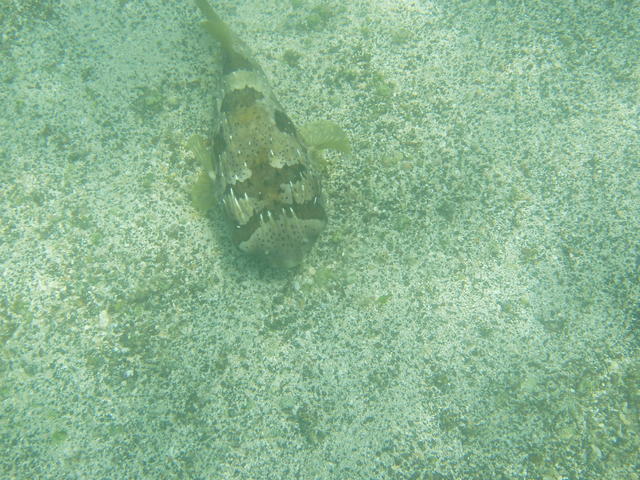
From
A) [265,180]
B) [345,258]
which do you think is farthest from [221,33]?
[345,258]

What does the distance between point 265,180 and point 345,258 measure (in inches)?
39.6

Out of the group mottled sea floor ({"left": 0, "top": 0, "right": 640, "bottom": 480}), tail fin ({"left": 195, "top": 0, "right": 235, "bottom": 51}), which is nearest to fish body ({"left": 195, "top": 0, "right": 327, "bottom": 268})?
mottled sea floor ({"left": 0, "top": 0, "right": 640, "bottom": 480})

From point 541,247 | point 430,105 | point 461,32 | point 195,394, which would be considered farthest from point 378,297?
point 461,32

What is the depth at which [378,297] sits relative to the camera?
10.6ft

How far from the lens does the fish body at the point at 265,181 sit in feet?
9.43

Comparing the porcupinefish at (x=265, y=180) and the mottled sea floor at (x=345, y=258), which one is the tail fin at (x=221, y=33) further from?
the porcupinefish at (x=265, y=180)

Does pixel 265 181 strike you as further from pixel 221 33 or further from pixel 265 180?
pixel 221 33

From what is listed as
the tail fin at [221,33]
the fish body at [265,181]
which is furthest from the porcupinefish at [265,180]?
the tail fin at [221,33]

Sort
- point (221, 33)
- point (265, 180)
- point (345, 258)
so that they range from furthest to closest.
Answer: point (221, 33)
point (345, 258)
point (265, 180)

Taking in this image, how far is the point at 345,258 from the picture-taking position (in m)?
3.34

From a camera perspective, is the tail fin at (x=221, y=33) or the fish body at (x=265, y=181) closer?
the fish body at (x=265, y=181)

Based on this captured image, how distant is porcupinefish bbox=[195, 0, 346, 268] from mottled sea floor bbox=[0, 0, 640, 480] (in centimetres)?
39

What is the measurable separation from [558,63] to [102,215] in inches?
179

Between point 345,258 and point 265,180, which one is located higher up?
point 265,180
